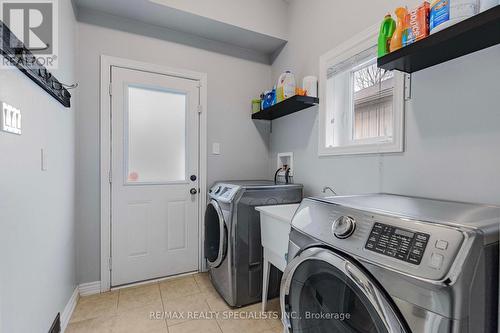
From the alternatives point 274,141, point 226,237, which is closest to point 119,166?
point 226,237

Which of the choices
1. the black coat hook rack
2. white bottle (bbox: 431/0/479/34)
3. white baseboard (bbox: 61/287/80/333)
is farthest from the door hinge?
white baseboard (bbox: 61/287/80/333)

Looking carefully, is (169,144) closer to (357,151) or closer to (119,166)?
(119,166)

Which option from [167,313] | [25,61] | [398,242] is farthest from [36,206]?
[398,242]

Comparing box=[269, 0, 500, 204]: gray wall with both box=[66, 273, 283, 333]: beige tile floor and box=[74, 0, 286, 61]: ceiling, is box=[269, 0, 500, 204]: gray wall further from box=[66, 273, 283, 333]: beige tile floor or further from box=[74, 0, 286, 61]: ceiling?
box=[66, 273, 283, 333]: beige tile floor

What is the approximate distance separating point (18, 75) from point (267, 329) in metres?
1.98

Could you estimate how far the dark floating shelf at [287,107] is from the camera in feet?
6.39

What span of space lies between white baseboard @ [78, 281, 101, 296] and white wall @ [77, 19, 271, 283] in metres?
0.04

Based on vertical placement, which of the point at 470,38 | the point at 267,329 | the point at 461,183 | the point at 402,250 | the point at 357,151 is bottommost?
the point at 267,329

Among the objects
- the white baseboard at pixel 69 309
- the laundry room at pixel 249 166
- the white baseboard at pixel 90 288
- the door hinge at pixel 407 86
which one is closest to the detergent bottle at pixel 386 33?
the laundry room at pixel 249 166

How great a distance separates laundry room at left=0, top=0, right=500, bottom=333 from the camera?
0.76 m

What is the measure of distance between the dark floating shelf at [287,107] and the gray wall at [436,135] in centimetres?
44

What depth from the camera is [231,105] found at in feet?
8.52

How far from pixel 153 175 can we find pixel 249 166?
1012 mm

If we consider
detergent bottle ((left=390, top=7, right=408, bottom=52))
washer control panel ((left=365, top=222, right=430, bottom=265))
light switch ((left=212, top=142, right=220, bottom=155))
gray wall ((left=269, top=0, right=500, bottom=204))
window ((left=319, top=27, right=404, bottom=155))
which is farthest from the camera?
light switch ((left=212, top=142, right=220, bottom=155))
